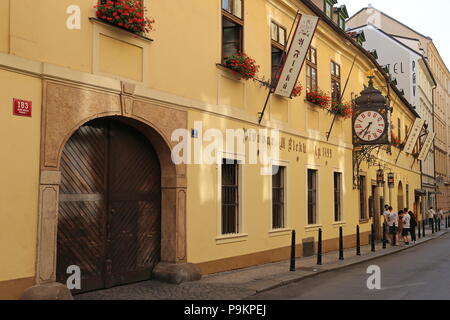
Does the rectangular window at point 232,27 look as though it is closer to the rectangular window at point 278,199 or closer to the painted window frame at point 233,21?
the painted window frame at point 233,21

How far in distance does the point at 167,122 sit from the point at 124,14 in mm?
2197

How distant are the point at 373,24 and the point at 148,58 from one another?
133 feet

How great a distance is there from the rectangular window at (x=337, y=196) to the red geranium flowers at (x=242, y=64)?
25.4ft

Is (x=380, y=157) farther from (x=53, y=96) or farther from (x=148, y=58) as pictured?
(x=53, y=96)

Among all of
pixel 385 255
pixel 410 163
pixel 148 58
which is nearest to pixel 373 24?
pixel 410 163

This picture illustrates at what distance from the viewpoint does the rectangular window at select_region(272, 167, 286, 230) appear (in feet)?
44.9

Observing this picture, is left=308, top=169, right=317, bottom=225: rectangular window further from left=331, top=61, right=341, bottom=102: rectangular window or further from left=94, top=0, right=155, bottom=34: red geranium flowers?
left=94, top=0, right=155, bottom=34: red geranium flowers

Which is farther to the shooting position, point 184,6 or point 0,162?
point 184,6

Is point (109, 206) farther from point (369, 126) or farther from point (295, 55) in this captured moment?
point (369, 126)

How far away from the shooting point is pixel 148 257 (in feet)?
31.9

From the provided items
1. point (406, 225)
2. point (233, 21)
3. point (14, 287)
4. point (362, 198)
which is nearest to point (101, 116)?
point (14, 287)

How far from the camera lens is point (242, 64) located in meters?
11.5

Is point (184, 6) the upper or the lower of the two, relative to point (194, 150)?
upper

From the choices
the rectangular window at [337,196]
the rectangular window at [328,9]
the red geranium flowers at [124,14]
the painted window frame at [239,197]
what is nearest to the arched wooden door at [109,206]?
the painted window frame at [239,197]
